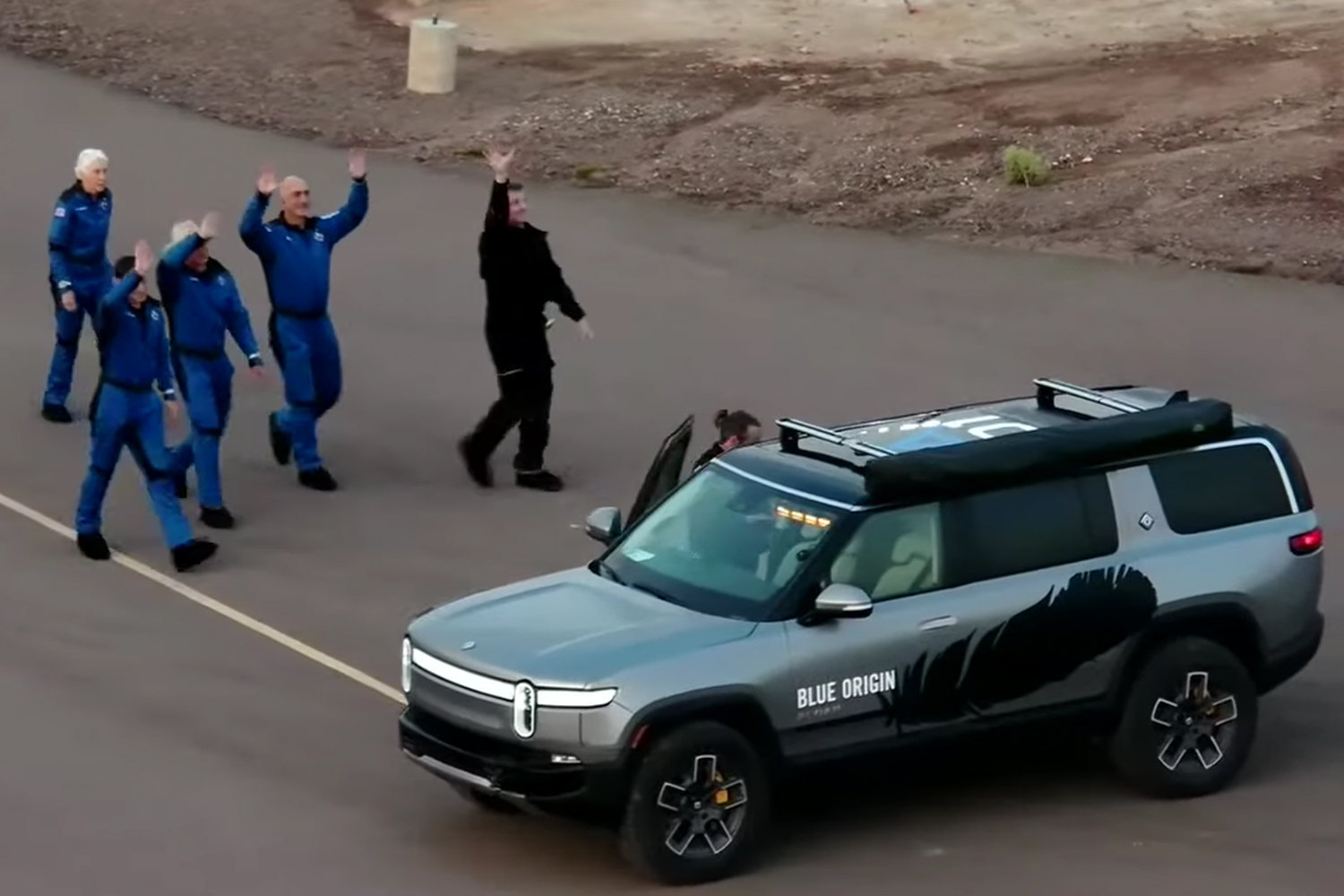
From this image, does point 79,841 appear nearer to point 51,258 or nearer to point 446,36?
point 51,258

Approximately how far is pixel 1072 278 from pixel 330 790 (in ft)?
39.3

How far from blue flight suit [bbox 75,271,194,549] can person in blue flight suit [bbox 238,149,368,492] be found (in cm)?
135

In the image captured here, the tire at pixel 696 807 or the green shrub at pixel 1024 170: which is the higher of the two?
the green shrub at pixel 1024 170

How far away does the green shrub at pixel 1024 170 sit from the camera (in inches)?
968

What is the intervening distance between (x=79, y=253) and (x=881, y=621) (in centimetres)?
898

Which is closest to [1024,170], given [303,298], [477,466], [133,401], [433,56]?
[433,56]

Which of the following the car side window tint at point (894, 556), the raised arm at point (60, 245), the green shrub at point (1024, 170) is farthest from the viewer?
the green shrub at point (1024, 170)

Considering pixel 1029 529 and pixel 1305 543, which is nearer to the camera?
pixel 1029 529

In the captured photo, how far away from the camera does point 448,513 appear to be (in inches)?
663

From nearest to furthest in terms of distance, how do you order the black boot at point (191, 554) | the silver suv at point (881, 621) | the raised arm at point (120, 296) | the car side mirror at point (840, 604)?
the silver suv at point (881, 621), the car side mirror at point (840, 604), the raised arm at point (120, 296), the black boot at point (191, 554)


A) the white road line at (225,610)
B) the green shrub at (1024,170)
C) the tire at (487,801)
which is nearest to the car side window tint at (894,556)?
the tire at (487,801)

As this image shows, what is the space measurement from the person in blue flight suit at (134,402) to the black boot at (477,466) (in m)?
2.50

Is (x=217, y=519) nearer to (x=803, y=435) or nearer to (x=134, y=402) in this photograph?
(x=134, y=402)

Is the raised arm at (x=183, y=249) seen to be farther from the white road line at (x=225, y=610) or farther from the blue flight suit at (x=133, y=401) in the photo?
the white road line at (x=225, y=610)
